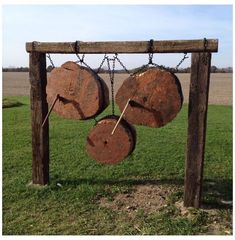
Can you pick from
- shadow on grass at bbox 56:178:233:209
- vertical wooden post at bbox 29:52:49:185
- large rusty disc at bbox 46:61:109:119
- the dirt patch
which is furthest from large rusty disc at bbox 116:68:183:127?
shadow on grass at bbox 56:178:233:209

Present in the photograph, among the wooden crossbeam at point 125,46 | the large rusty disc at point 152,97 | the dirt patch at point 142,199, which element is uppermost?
the wooden crossbeam at point 125,46

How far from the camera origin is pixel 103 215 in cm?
517

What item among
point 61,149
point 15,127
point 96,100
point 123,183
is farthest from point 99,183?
point 15,127

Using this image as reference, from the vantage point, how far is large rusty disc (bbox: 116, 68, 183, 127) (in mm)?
4688

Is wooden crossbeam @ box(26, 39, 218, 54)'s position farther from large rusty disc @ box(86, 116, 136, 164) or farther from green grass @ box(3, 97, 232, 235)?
green grass @ box(3, 97, 232, 235)

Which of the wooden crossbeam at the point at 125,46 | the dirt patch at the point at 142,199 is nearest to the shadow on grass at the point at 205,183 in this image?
the dirt patch at the point at 142,199

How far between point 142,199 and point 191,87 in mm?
1786

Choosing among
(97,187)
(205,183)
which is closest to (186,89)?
(205,183)

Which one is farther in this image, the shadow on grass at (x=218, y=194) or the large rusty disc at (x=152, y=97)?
the shadow on grass at (x=218, y=194)

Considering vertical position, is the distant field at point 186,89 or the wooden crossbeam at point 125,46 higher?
the wooden crossbeam at point 125,46

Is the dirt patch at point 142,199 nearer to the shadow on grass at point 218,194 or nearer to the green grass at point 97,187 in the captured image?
the green grass at point 97,187

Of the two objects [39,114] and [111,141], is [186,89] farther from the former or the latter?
[111,141]

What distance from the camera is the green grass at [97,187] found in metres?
4.89

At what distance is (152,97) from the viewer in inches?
187
